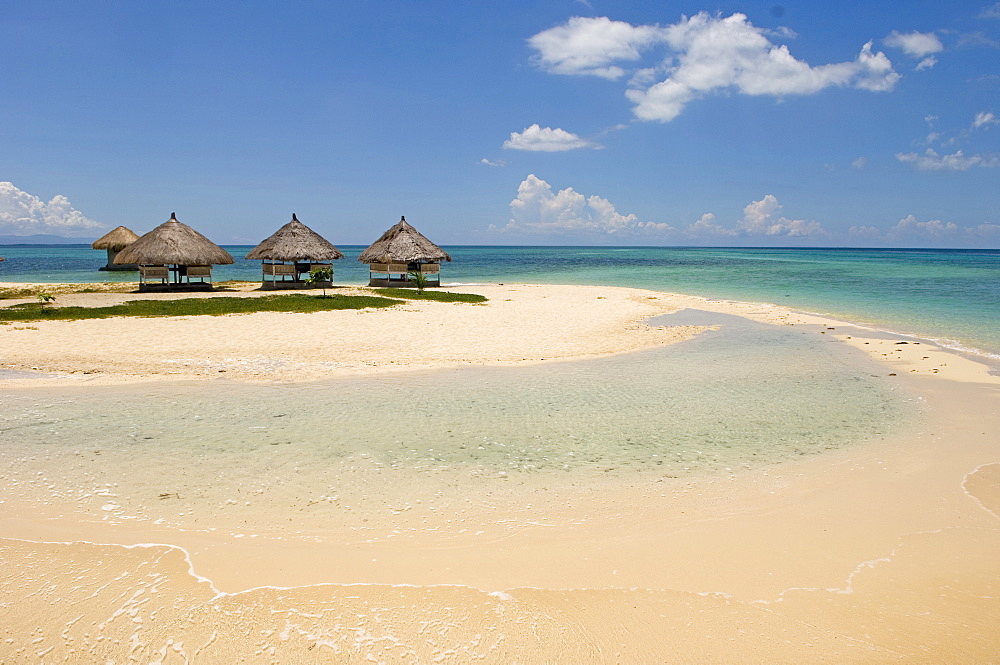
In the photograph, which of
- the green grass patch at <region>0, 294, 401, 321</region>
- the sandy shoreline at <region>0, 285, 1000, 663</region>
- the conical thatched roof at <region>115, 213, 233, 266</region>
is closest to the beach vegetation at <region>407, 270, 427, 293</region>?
the green grass patch at <region>0, 294, 401, 321</region>

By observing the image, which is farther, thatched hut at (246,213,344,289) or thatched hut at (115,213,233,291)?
thatched hut at (246,213,344,289)

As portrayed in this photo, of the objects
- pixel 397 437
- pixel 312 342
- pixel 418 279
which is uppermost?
pixel 418 279

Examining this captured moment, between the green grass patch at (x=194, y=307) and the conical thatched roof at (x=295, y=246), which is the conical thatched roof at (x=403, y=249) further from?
the green grass patch at (x=194, y=307)

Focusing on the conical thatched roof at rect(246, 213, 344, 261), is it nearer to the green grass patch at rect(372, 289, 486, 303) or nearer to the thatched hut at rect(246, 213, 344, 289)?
the thatched hut at rect(246, 213, 344, 289)

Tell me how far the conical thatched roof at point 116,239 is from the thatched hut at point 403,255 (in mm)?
21667

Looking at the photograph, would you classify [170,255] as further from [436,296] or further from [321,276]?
[436,296]

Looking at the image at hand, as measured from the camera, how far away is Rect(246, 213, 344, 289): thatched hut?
96.2 ft

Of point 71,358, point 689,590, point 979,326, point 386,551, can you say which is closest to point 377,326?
point 71,358

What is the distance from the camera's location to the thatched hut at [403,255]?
30.3 metres

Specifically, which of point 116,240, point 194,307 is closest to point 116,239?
point 116,240

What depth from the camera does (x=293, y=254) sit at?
96.0 ft

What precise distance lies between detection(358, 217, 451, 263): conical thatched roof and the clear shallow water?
20.4 meters

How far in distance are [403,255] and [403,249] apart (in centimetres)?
42

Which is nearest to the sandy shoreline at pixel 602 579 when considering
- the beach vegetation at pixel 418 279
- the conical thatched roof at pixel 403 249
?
the beach vegetation at pixel 418 279
